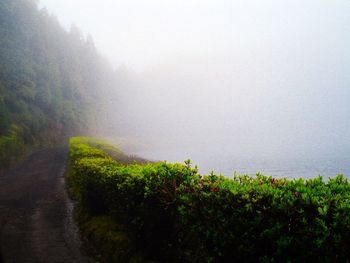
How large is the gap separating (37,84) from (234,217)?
210 ft

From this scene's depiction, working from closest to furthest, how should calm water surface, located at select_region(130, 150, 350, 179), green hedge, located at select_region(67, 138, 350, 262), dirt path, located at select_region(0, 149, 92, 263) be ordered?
green hedge, located at select_region(67, 138, 350, 262) → dirt path, located at select_region(0, 149, 92, 263) → calm water surface, located at select_region(130, 150, 350, 179)

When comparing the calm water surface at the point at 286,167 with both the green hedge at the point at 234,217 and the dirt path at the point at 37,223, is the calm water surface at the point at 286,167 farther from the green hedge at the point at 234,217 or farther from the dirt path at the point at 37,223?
the green hedge at the point at 234,217

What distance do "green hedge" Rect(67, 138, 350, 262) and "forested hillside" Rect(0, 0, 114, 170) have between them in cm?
2681

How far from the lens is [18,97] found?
5453 centimetres

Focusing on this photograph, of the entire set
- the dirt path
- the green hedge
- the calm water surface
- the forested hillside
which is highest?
the forested hillside

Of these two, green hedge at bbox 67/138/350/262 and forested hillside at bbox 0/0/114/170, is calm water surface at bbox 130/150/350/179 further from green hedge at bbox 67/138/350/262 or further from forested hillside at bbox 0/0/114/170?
green hedge at bbox 67/138/350/262

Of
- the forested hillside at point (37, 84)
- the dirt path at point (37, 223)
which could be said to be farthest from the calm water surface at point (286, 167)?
the dirt path at point (37, 223)

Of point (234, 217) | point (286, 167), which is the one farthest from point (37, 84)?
point (234, 217)

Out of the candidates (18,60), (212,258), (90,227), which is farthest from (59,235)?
(18,60)

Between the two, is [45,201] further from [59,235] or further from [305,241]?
[305,241]

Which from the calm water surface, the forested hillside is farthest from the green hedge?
the calm water surface

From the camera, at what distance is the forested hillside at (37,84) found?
4662cm

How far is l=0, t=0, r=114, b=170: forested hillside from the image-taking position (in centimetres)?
4662

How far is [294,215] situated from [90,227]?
7.91 metres
